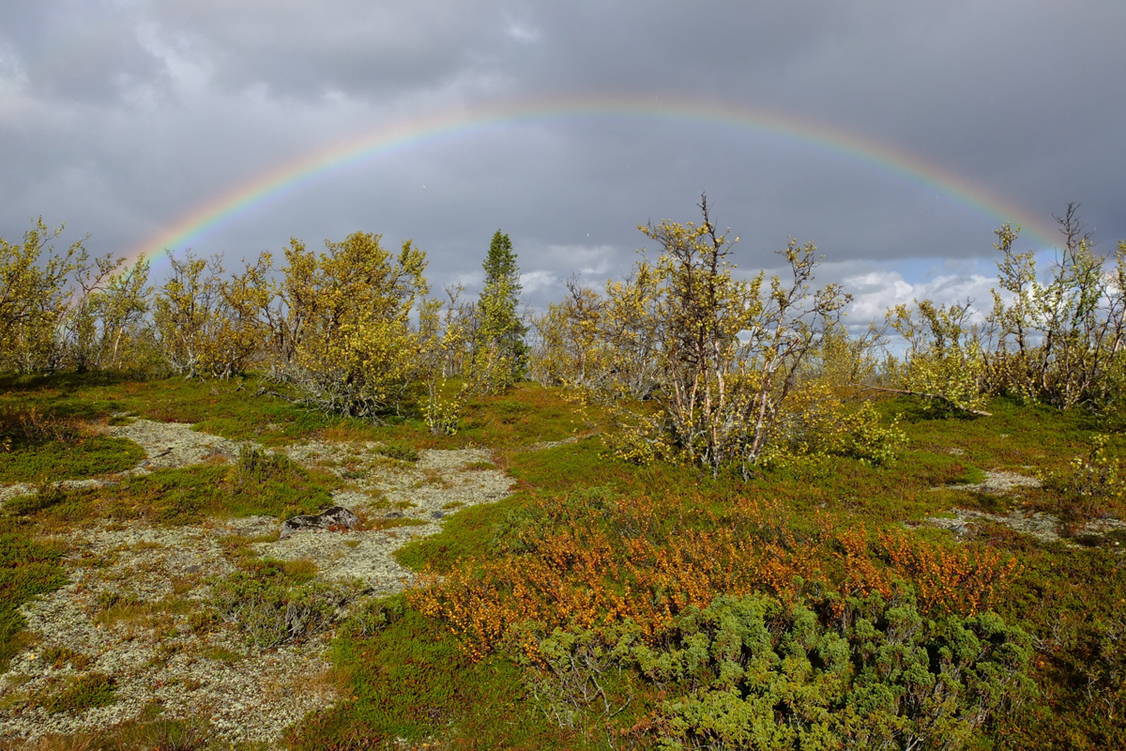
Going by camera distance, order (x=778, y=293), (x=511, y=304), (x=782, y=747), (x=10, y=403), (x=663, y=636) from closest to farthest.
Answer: (x=782, y=747)
(x=663, y=636)
(x=778, y=293)
(x=10, y=403)
(x=511, y=304)

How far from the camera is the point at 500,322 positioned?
59.0m

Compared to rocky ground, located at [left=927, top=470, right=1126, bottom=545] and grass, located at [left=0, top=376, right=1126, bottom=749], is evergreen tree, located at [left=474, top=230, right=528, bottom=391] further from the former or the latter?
rocky ground, located at [left=927, top=470, right=1126, bottom=545]

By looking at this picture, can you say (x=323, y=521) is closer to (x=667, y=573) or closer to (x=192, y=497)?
(x=192, y=497)

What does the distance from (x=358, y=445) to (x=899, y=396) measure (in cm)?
3824

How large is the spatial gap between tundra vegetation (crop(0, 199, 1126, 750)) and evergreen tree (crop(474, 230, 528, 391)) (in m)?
6.84

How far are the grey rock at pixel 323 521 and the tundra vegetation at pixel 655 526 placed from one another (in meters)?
0.93

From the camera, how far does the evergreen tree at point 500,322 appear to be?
46.3m

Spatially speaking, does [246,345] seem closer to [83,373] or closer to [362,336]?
[83,373]

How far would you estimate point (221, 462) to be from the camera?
76.4ft

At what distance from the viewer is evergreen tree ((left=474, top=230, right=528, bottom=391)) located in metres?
46.3

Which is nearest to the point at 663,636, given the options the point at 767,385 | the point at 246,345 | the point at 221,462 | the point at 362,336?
the point at 767,385

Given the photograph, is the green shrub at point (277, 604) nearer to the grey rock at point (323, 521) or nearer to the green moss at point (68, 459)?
the grey rock at point (323, 521)

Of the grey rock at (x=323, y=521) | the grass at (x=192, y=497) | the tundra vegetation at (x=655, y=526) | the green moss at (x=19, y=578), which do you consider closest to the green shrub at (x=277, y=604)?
the tundra vegetation at (x=655, y=526)

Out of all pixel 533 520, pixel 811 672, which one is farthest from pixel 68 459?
pixel 811 672
